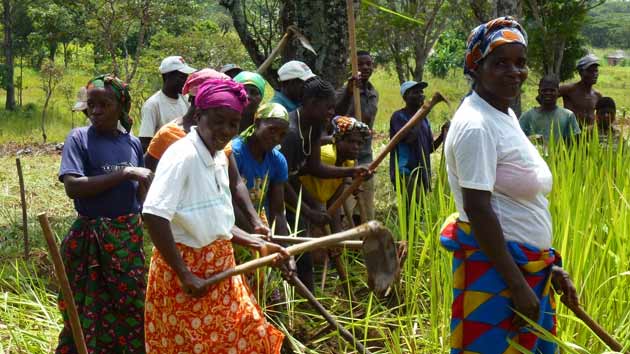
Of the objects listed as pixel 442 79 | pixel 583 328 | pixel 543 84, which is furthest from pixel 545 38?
pixel 442 79

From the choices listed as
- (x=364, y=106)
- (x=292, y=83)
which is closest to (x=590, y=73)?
(x=364, y=106)

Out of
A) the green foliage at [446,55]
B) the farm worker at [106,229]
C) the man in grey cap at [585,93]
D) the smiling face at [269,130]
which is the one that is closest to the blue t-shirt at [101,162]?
the farm worker at [106,229]

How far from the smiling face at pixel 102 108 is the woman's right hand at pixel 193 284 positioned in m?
1.02

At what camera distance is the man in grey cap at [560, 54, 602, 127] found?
6047 millimetres

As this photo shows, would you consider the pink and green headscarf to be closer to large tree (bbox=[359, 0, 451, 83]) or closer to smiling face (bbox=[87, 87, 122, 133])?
smiling face (bbox=[87, 87, 122, 133])

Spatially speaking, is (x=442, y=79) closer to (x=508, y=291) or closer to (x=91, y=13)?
(x=91, y=13)

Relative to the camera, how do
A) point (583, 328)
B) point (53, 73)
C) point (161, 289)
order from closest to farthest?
point (161, 289) → point (583, 328) → point (53, 73)

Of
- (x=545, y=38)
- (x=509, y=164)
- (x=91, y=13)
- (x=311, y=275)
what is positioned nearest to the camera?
(x=509, y=164)

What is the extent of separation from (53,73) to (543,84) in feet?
48.1

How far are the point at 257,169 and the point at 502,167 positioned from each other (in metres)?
1.53

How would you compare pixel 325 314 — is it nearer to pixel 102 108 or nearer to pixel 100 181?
pixel 100 181

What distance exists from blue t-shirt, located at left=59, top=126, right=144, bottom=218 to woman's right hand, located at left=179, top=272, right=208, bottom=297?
0.90m

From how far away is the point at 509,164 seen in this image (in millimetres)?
2197

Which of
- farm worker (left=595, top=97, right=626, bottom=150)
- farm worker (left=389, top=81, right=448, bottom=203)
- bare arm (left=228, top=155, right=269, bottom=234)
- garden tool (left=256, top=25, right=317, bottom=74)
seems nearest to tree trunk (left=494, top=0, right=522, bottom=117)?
farm worker (left=595, top=97, right=626, bottom=150)
